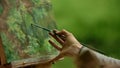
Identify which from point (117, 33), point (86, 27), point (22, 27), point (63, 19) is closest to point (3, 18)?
point (22, 27)

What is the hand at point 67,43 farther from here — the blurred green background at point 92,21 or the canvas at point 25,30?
the blurred green background at point 92,21

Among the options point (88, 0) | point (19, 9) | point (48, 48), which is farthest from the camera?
point (88, 0)

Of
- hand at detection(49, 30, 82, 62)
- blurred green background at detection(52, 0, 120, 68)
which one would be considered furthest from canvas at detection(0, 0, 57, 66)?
blurred green background at detection(52, 0, 120, 68)

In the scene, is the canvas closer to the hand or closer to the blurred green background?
the hand

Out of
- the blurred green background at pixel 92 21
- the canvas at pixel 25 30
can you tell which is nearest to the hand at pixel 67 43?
the canvas at pixel 25 30

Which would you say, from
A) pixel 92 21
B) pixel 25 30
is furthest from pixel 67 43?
pixel 92 21

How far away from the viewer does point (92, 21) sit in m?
2.93

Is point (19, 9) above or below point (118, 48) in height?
below

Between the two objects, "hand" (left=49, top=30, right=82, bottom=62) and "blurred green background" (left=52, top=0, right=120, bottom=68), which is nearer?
"hand" (left=49, top=30, right=82, bottom=62)

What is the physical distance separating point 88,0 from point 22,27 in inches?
56.1

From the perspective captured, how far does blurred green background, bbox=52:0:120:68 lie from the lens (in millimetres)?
2725

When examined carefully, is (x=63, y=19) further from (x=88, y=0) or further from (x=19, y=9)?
(x=19, y=9)

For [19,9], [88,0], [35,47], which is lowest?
[35,47]

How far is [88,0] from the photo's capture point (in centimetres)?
290
